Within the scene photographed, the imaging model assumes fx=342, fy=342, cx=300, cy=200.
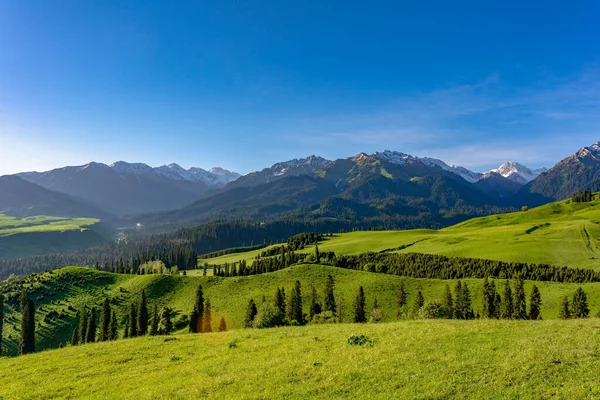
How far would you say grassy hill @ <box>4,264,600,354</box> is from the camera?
337 feet

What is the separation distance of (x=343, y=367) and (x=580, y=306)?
92903 millimetres

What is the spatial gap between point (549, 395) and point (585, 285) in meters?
113

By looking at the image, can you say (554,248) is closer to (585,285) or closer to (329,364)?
(585,285)

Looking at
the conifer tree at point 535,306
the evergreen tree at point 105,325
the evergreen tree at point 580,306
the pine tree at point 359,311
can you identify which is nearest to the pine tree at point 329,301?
the pine tree at point 359,311

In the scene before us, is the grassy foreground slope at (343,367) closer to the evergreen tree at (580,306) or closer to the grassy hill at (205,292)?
the evergreen tree at (580,306)

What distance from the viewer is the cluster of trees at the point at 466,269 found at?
431 ft

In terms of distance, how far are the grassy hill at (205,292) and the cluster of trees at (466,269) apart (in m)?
31.7

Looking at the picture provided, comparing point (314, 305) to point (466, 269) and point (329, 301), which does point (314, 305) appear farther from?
point (466, 269)

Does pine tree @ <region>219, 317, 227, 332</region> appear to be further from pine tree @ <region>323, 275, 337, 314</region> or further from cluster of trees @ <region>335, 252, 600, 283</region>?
cluster of trees @ <region>335, 252, 600, 283</region>

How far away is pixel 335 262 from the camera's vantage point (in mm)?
177875

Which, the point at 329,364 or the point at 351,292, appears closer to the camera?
the point at 329,364

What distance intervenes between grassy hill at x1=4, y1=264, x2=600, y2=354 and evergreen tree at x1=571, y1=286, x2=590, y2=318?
12.1 ft

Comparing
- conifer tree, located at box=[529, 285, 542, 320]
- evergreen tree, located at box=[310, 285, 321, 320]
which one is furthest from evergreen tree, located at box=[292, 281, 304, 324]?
conifer tree, located at box=[529, 285, 542, 320]

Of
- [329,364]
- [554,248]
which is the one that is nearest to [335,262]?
[554,248]
